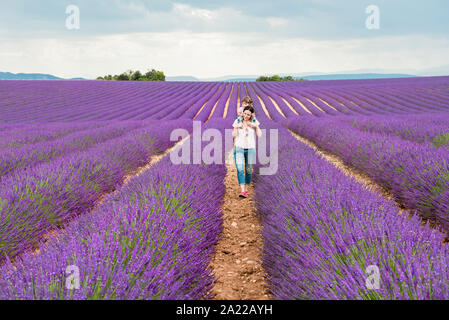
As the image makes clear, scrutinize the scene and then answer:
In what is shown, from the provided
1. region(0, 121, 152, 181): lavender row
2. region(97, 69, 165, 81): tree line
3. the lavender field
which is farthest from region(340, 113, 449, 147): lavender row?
region(97, 69, 165, 81): tree line

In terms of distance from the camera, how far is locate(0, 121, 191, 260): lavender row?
2396 millimetres

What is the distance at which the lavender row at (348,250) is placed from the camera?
113cm

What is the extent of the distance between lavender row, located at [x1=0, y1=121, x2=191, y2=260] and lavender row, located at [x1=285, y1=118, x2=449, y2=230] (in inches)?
147

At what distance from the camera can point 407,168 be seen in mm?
3477

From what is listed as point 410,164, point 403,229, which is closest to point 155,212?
point 403,229

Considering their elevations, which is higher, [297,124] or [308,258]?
[297,124]

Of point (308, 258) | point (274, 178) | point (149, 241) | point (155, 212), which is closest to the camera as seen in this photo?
point (308, 258)

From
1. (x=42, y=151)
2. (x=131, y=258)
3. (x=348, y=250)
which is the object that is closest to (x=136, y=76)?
(x=42, y=151)

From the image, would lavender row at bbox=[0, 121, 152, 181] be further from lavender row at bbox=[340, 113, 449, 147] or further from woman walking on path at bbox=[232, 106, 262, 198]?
lavender row at bbox=[340, 113, 449, 147]

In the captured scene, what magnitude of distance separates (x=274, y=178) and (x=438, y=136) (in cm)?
425

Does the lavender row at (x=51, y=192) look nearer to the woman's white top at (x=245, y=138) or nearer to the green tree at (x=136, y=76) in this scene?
the woman's white top at (x=245, y=138)

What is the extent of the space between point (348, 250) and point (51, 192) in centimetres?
295
